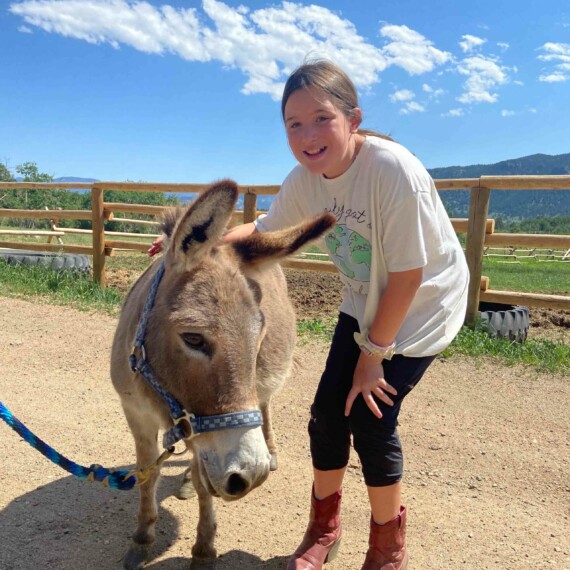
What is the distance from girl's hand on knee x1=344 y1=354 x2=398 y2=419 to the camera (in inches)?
87.9

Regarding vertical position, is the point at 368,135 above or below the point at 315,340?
above

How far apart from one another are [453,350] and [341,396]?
149 inches

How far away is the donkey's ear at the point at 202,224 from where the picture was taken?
191 cm

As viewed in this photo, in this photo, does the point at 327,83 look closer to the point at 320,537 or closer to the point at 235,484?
the point at 235,484

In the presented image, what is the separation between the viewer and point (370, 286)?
7.61ft

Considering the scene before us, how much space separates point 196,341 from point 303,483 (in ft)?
6.26

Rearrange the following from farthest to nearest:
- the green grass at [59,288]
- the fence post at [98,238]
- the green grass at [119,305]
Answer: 1. the fence post at [98,238]
2. the green grass at [59,288]
3. the green grass at [119,305]

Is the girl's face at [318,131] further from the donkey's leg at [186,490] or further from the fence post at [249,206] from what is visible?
the fence post at [249,206]

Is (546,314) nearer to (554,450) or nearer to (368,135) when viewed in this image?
(554,450)

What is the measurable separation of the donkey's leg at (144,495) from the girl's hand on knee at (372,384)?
1.15 m

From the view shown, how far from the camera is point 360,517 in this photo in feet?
10.0

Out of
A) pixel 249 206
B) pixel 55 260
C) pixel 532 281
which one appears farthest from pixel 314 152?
pixel 532 281

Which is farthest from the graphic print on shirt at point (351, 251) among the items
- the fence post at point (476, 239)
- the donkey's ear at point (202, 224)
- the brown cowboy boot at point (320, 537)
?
the fence post at point (476, 239)

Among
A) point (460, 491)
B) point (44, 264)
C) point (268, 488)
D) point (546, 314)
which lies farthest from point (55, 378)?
point (546, 314)
